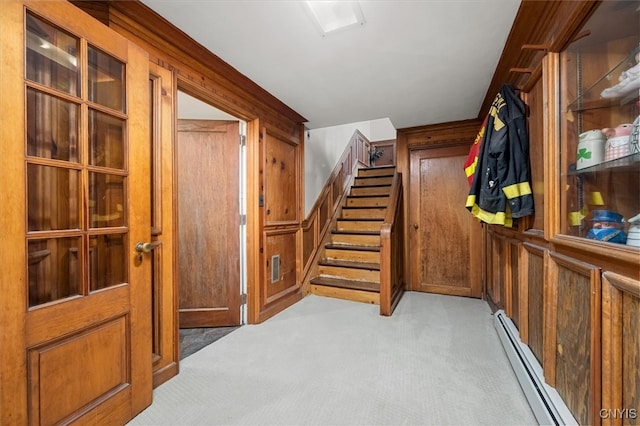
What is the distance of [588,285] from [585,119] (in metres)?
0.76

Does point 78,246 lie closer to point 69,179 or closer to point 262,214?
point 69,179

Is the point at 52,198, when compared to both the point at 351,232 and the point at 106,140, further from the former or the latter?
the point at 351,232

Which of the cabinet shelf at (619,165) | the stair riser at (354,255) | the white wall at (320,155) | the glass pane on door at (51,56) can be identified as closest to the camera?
the cabinet shelf at (619,165)

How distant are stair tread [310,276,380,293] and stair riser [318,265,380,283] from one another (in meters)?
0.06

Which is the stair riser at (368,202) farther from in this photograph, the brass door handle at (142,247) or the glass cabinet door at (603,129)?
the brass door handle at (142,247)

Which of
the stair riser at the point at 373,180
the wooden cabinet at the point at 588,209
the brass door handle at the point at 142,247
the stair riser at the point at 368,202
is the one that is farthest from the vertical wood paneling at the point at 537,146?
the stair riser at the point at 373,180

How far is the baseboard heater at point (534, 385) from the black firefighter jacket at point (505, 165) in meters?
0.80

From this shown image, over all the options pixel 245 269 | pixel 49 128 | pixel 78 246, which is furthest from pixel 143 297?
pixel 245 269

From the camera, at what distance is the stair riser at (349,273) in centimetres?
326

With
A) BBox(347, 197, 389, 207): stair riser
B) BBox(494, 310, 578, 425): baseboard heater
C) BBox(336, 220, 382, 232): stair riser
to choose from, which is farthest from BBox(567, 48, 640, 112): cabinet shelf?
BBox(347, 197, 389, 207): stair riser

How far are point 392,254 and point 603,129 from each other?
202cm

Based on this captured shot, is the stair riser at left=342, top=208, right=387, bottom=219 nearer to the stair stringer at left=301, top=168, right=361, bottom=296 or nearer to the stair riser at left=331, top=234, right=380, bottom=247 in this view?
the stair stringer at left=301, top=168, right=361, bottom=296

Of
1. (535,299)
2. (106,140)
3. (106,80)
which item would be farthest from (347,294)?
(106,80)

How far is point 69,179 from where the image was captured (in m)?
1.18
